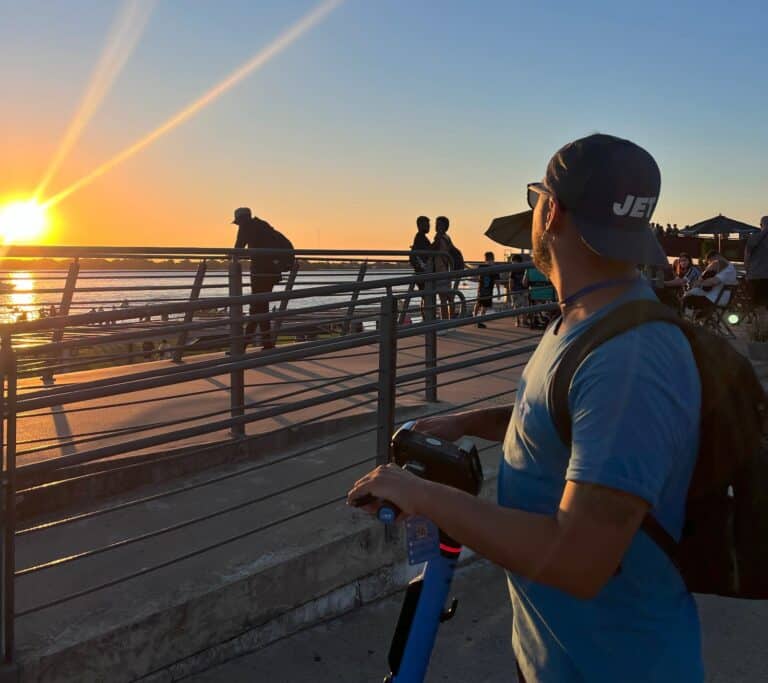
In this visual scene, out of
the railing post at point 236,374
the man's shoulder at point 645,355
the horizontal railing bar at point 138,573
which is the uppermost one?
the man's shoulder at point 645,355

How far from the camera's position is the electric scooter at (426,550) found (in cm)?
153

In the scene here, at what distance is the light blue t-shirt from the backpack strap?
0.05 ft

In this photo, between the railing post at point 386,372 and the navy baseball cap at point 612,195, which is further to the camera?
the railing post at point 386,372

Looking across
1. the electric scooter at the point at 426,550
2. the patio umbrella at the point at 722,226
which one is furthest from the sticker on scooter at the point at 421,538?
the patio umbrella at the point at 722,226

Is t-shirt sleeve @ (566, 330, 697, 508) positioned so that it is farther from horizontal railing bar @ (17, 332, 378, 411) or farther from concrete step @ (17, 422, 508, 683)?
concrete step @ (17, 422, 508, 683)

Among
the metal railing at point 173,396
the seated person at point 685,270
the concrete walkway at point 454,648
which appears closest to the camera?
the metal railing at point 173,396

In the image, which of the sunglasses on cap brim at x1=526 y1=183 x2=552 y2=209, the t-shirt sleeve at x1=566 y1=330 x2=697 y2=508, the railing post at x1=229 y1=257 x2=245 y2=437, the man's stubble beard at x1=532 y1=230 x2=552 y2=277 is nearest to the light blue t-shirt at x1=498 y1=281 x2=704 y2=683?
the t-shirt sleeve at x1=566 y1=330 x2=697 y2=508

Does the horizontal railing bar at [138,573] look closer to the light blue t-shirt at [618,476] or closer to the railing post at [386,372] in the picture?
the railing post at [386,372]

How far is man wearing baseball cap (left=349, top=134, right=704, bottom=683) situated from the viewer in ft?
3.91

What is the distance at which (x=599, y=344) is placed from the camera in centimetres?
126

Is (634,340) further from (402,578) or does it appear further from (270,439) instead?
(270,439)

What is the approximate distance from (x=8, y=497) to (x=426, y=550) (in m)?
1.70

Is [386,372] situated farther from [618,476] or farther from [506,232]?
[506,232]

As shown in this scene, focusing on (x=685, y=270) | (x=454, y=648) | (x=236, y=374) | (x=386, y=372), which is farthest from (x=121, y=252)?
(x=685, y=270)
